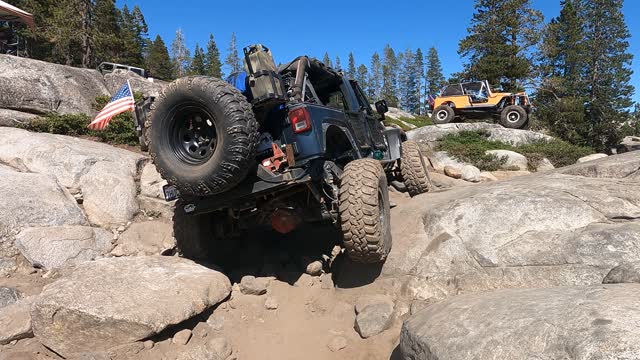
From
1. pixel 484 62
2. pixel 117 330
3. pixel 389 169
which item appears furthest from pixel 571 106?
pixel 117 330

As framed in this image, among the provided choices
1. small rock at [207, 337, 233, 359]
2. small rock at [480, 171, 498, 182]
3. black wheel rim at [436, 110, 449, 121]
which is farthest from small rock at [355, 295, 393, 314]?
black wheel rim at [436, 110, 449, 121]

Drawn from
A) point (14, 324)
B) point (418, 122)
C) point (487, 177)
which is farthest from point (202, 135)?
point (418, 122)

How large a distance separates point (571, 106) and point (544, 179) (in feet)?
63.5

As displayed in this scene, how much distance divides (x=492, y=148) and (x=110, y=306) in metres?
12.7

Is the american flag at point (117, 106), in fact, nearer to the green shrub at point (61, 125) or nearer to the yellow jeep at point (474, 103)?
the green shrub at point (61, 125)

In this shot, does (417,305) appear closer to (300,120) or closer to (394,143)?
(300,120)

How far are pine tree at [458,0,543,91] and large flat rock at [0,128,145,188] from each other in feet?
77.5

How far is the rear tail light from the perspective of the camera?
4.13 m

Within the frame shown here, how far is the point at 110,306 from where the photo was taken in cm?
354

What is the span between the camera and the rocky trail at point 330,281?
2.64 meters

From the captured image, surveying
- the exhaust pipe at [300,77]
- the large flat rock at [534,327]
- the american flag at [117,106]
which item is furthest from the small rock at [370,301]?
the american flag at [117,106]

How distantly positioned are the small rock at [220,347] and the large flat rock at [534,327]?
1567mm

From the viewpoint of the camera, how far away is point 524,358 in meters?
2.30

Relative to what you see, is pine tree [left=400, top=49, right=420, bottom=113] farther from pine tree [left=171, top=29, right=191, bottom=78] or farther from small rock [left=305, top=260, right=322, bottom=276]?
small rock [left=305, top=260, right=322, bottom=276]
